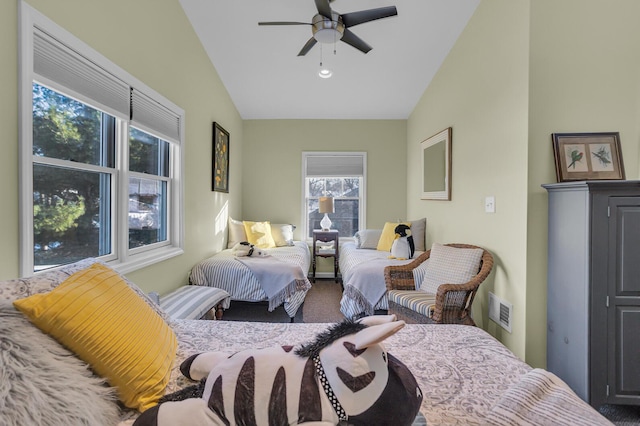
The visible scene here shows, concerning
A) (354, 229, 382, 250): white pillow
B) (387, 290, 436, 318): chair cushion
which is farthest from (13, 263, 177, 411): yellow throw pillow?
(354, 229, 382, 250): white pillow

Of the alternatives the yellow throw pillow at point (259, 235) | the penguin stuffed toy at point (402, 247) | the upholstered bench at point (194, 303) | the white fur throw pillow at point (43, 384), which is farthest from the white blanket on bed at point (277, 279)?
the white fur throw pillow at point (43, 384)

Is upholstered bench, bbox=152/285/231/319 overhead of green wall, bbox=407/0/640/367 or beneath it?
beneath

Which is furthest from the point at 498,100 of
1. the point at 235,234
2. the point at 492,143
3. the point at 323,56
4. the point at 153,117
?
the point at 235,234

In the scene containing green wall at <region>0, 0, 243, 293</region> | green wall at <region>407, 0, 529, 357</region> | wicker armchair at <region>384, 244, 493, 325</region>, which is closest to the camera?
green wall at <region>0, 0, 243, 293</region>

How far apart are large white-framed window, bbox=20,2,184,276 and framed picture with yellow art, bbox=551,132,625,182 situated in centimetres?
292

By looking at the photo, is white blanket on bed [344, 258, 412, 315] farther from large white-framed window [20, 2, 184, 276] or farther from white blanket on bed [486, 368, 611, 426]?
white blanket on bed [486, 368, 611, 426]

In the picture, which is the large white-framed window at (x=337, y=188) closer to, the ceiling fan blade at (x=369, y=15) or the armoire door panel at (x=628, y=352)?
the ceiling fan blade at (x=369, y=15)

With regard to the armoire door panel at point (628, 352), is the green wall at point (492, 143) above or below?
above

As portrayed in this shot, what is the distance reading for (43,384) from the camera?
707 millimetres

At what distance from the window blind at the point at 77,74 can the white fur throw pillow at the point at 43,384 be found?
126 cm

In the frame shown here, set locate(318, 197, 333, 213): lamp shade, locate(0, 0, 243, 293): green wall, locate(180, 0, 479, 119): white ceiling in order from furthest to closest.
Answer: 1. locate(318, 197, 333, 213): lamp shade
2. locate(180, 0, 479, 119): white ceiling
3. locate(0, 0, 243, 293): green wall

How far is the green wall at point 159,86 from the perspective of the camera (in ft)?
4.14

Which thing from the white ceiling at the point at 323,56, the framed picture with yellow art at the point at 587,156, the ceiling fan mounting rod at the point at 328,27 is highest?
the white ceiling at the point at 323,56

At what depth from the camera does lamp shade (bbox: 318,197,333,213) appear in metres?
4.77
